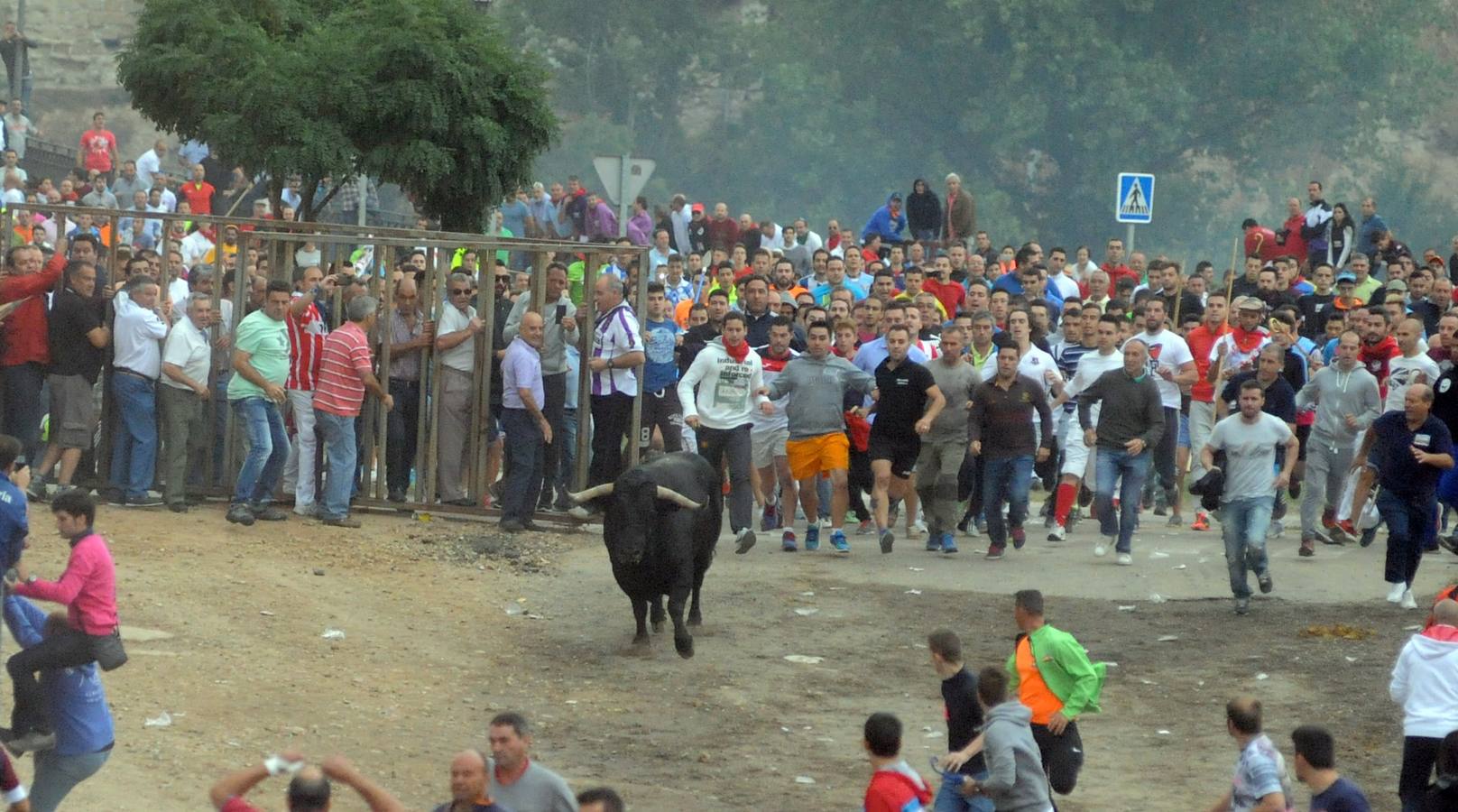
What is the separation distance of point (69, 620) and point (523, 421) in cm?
709

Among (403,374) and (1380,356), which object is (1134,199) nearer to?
(1380,356)

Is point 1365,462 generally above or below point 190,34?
below

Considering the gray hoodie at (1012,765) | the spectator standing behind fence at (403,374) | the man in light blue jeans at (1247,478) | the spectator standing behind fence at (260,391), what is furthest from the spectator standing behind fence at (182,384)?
the gray hoodie at (1012,765)

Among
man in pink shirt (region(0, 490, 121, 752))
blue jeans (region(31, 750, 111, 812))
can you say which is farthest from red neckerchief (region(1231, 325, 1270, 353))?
blue jeans (region(31, 750, 111, 812))

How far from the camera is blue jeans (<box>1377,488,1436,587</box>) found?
13625 millimetres

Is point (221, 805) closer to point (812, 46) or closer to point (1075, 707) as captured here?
point (1075, 707)

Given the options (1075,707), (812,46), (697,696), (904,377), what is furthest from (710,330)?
(812,46)

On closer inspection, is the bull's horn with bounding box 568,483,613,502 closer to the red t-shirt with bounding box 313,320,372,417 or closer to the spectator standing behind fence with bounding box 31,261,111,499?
the red t-shirt with bounding box 313,320,372,417

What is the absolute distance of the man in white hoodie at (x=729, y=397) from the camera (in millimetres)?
15461

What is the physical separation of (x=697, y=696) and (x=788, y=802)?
1966 millimetres

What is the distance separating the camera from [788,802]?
396 inches

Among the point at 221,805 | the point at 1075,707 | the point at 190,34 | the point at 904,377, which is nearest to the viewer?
the point at 221,805

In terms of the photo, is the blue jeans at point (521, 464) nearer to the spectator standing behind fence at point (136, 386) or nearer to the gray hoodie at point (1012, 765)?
the spectator standing behind fence at point (136, 386)

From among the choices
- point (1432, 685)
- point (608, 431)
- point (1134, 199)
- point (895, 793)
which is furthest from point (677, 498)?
point (1134, 199)
